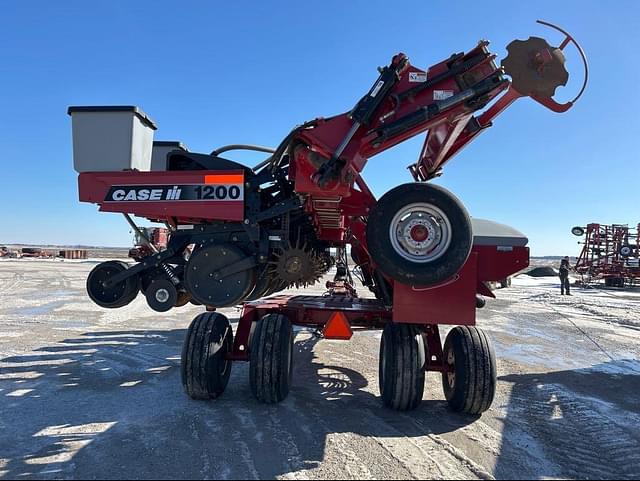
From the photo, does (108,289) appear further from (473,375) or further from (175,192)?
(473,375)

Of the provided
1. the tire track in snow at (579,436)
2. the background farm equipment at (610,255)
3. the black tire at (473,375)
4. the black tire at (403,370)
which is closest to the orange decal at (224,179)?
the black tire at (403,370)

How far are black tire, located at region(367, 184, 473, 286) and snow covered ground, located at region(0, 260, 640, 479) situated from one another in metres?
1.38

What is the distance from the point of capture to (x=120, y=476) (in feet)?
9.20

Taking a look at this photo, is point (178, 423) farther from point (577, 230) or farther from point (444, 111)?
point (577, 230)

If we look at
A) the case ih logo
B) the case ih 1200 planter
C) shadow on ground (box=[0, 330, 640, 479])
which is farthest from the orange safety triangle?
the case ih logo

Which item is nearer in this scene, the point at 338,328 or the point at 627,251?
the point at 338,328

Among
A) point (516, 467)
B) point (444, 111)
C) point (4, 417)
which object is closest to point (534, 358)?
point (516, 467)

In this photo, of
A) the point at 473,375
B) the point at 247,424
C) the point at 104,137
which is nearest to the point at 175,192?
the point at 104,137

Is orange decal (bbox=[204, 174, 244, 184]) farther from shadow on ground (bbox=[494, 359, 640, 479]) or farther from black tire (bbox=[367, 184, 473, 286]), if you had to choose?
shadow on ground (bbox=[494, 359, 640, 479])

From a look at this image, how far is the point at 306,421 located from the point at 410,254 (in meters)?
1.77

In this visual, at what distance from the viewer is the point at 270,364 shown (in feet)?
13.6

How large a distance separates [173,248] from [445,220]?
Result: 9.60ft

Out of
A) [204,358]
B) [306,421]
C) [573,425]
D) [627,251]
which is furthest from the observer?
[627,251]

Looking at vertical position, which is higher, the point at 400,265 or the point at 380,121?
the point at 380,121
